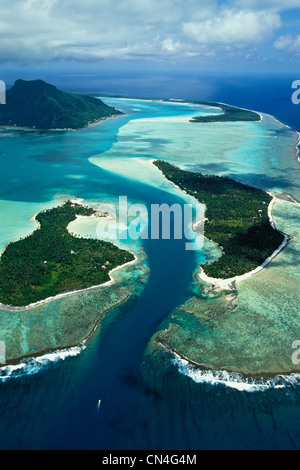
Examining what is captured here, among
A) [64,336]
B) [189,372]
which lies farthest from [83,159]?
[189,372]

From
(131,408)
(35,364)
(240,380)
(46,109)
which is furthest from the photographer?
(46,109)

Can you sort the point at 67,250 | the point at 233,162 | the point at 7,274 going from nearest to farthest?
1. the point at 7,274
2. the point at 67,250
3. the point at 233,162

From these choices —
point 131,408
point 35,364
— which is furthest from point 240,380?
point 35,364

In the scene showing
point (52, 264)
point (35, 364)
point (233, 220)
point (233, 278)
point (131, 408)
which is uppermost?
point (233, 220)

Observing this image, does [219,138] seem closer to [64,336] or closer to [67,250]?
[67,250]

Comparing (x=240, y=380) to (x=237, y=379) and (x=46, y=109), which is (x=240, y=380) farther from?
(x=46, y=109)
